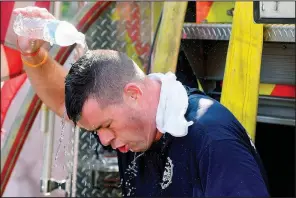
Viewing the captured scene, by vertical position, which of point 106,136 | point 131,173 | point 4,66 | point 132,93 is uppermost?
point 4,66

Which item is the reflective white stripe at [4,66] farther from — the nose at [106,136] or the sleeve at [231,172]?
the sleeve at [231,172]

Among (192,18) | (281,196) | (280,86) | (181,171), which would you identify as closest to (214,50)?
(192,18)

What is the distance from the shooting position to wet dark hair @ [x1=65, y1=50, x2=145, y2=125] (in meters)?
1.80

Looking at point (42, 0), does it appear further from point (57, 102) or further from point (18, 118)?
point (57, 102)

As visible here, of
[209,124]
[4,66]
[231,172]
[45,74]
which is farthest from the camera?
[4,66]

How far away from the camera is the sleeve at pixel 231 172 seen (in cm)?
165

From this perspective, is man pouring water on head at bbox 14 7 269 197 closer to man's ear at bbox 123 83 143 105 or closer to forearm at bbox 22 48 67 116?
man's ear at bbox 123 83 143 105

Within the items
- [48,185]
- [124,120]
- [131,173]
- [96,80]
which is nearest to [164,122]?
[124,120]

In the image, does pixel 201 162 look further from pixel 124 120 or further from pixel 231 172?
pixel 124 120

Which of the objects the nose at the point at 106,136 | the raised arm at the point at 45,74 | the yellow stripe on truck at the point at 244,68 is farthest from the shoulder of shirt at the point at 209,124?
the raised arm at the point at 45,74

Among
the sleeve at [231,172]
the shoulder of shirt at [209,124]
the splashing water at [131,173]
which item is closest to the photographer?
the sleeve at [231,172]

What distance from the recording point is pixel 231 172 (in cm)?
167

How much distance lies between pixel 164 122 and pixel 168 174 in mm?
221

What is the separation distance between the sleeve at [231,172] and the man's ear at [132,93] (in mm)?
276
